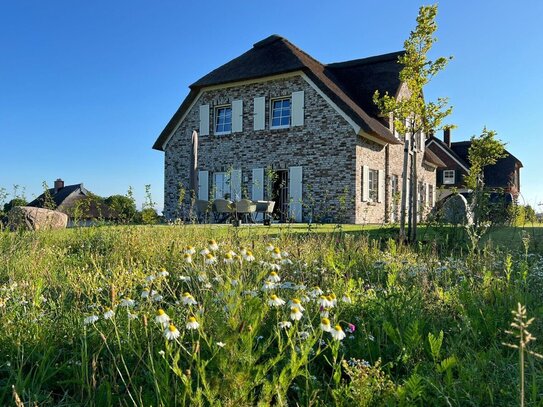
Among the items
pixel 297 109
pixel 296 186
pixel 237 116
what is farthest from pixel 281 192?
pixel 237 116

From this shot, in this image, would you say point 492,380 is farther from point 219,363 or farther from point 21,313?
point 21,313

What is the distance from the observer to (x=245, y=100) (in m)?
17.8

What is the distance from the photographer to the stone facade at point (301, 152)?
15.5 m

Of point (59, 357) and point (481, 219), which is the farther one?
point (481, 219)

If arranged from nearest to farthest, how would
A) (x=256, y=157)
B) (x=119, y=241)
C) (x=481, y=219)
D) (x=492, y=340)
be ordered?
(x=492, y=340)
(x=119, y=241)
(x=481, y=219)
(x=256, y=157)

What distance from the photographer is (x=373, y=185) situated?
1708cm

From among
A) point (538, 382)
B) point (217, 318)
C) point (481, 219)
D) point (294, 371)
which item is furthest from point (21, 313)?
point (481, 219)

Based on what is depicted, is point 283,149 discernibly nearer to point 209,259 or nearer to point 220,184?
point 220,184

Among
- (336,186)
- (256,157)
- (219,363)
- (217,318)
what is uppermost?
(256,157)

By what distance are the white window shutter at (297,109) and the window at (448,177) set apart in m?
20.7

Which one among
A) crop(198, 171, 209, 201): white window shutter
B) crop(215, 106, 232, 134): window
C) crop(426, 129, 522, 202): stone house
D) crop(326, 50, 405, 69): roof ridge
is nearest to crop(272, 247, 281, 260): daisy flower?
crop(198, 171, 209, 201): white window shutter

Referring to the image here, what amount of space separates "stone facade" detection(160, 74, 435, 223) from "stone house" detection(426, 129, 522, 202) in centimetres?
1359

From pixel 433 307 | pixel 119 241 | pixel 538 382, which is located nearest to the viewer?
pixel 538 382

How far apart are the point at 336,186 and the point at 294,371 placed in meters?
14.4
